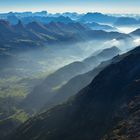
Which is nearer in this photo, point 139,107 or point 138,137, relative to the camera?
point 138,137

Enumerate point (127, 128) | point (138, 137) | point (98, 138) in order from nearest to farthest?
point (138, 137) < point (127, 128) < point (98, 138)

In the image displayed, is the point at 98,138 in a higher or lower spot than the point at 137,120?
lower

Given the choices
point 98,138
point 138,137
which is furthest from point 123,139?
point 98,138

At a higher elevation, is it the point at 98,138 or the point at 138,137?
the point at 138,137

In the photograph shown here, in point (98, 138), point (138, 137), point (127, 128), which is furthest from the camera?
point (98, 138)

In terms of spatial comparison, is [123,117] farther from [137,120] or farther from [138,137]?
[138,137]

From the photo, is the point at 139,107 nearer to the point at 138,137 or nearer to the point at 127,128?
the point at 127,128

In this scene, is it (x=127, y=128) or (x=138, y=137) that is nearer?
(x=138, y=137)

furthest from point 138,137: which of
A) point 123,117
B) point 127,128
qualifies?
point 123,117

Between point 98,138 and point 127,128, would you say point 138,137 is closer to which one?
point 127,128
